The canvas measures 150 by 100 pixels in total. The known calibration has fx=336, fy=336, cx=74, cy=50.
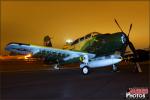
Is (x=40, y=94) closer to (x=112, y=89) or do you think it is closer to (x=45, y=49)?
(x=112, y=89)

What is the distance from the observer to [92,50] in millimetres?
23562

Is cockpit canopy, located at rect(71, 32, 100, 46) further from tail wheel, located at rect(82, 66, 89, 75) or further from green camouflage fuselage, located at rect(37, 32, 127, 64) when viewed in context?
tail wheel, located at rect(82, 66, 89, 75)

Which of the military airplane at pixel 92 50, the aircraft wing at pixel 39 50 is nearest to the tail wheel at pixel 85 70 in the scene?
the military airplane at pixel 92 50

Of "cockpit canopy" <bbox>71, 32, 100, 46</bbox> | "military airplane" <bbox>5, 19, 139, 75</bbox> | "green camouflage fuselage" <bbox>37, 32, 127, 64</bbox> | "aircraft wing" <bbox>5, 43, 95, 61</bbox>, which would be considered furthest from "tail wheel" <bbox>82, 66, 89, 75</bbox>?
"cockpit canopy" <bbox>71, 32, 100, 46</bbox>

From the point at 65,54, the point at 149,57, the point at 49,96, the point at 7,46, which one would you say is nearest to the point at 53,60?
the point at 65,54

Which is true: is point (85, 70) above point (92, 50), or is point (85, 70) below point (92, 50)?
below

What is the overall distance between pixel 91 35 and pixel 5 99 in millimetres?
12570

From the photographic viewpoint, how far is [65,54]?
23.6 m

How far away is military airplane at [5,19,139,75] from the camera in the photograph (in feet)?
73.6

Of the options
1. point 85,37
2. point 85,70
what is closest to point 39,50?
point 85,70

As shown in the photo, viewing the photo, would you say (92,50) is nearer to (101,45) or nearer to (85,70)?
(101,45)

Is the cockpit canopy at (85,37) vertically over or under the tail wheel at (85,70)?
over

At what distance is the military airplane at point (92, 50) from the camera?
2242 cm

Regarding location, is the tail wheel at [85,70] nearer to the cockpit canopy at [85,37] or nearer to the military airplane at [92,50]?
the military airplane at [92,50]
